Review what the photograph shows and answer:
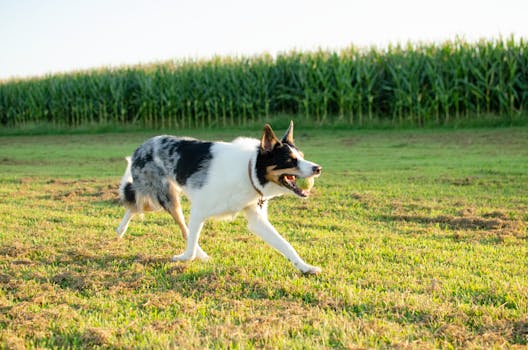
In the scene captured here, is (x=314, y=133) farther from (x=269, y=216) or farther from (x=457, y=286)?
(x=457, y=286)

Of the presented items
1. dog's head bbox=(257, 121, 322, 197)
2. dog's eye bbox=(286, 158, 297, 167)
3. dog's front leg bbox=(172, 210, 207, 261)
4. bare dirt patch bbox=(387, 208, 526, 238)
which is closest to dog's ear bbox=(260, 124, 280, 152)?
dog's head bbox=(257, 121, 322, 197)

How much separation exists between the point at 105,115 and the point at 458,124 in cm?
1602

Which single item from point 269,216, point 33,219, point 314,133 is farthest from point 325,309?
point 314,133

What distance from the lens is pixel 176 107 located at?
25516 millimetres

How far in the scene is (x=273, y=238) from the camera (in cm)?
542

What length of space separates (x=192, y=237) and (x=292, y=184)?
1252 millimetres

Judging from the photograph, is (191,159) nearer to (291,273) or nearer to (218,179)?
(218,179)

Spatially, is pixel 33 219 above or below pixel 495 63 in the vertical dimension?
below

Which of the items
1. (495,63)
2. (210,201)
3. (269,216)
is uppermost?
(495,63)

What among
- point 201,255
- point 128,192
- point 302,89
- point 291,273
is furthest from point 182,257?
point 302,89

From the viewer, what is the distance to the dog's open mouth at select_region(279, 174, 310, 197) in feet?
16.5

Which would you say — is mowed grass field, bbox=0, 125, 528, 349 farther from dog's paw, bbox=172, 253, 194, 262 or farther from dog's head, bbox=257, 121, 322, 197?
dog's head, bbox=257, 121, 322, 197

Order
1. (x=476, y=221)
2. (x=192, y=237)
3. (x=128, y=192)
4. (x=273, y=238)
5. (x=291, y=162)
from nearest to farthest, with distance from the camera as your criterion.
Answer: (x=291, y=162)
(x=273, y=238)
(x=192, y=237)
(x=128, y=192)
(x=476, y=221)

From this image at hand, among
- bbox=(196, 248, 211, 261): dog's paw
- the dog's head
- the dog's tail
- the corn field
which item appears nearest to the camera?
the dog's head
